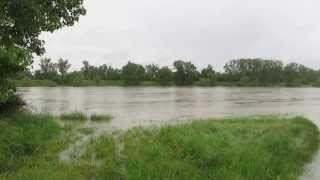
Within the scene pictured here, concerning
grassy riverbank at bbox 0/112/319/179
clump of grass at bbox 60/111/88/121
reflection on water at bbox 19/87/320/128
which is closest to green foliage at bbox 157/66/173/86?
reflection on water at bbox 19/87/320/128

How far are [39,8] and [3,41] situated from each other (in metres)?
1.84

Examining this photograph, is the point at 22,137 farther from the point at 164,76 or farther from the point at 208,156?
the point at 164,76

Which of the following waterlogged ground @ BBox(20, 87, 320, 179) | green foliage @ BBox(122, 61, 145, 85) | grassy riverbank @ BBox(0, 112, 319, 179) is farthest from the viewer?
green foliage @ BBox(122, 61, 145, 85)

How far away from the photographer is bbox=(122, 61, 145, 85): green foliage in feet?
485

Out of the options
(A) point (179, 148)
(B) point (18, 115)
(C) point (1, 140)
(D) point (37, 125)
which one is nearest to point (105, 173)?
(A) point (179, 148)

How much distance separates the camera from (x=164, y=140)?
15227 millimetres

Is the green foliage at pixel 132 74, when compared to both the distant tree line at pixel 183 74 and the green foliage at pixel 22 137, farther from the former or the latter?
the green foliage at pixel 22 137

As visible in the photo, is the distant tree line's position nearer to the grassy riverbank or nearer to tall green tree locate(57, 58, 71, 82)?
tall green tree locate(57, 58, 71, 82)

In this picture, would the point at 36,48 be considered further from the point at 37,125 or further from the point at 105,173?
the point at 105,173

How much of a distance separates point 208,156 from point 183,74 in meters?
139

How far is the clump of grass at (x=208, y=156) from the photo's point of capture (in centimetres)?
1146

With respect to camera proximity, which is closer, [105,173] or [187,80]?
[105,173]

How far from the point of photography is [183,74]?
151 meters

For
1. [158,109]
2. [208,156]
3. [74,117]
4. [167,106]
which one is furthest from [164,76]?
[208,156]
